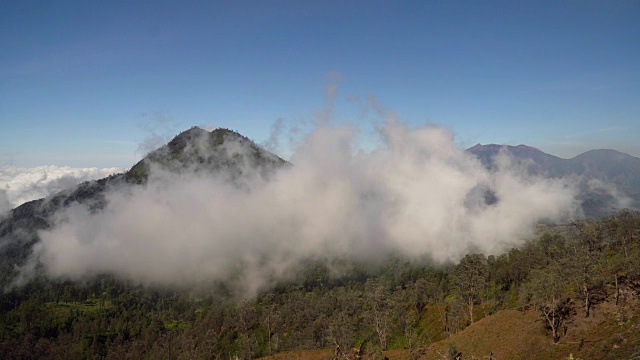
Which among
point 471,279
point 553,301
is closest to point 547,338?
point 553,301

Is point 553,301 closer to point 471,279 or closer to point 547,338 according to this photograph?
point 547,338

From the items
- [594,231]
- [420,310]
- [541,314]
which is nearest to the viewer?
[541,314]

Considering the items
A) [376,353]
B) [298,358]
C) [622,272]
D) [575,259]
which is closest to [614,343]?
[575,259]

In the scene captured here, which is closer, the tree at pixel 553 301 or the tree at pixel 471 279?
the tree at pixel 553 301

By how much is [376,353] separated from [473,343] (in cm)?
2396

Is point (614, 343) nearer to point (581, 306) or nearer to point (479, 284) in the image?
point (581, 306)

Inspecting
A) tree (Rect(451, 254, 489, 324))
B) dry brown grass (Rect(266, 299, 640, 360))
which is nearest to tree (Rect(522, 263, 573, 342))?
dry brown grass (Rect(266, 299, 640, 360))

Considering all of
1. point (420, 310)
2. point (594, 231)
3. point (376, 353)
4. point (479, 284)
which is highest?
point (594, 231)

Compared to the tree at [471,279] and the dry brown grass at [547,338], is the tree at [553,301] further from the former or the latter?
the tree at [471,279]

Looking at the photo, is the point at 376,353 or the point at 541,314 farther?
the point at 376,353

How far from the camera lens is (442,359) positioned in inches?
2931

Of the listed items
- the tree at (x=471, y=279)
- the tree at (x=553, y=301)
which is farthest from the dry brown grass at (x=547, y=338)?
the tree at (x=471, y=279)

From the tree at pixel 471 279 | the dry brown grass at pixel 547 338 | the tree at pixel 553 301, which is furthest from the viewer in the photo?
the tree at pixel 471 279

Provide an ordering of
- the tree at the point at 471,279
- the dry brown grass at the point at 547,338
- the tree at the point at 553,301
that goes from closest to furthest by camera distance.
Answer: the dry brown grass at the point at 547,338, the tree at the point at 553,301, the tree at the point at 471,279
